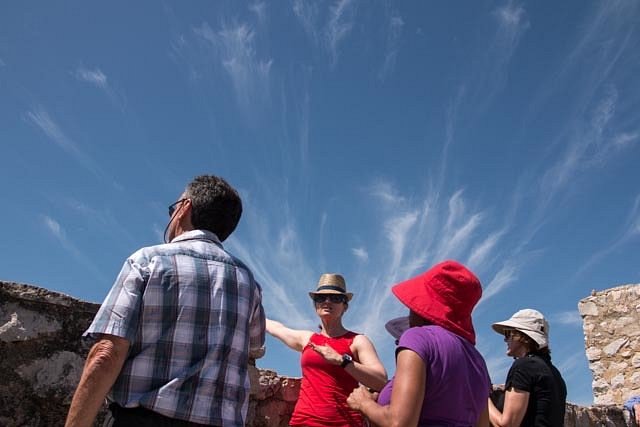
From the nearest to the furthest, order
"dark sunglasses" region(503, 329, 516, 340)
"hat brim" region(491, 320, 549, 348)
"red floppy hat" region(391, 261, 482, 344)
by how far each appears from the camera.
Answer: "red floppy hat" region(391, 261, 482, 344)
"hat brim" region(491, 320, 549, 348)
"dark sunglasses" region(503, 329, 516, 340)

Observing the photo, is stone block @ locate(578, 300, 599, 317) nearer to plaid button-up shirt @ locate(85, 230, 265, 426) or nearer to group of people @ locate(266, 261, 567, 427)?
group of people @ locate(266, 261, 567, 427)

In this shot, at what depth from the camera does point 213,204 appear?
7.05 feet

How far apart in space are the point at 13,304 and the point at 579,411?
476 cm

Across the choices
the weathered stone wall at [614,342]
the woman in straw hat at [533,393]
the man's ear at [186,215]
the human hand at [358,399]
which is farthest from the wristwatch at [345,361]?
the weathered stone wall at [614,342]

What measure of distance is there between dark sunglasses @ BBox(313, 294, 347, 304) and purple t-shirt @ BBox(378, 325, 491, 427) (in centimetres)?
159

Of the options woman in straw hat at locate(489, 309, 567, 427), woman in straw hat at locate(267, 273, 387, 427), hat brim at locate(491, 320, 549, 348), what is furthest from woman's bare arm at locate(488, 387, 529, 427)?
woman in straw hat at locate(267, 273, 387, 427)

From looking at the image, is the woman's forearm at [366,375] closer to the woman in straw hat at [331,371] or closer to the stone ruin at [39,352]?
the woman in straw hat at [331,371]

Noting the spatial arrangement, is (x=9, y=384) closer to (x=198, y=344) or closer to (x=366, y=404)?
(x=198, y=344)

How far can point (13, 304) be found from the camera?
94.1 inches

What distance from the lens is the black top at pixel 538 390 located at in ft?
9.75

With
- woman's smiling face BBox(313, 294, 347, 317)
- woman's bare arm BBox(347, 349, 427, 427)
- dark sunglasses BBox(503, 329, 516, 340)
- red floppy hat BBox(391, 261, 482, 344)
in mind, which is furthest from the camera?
woman's smiling face BBox(313, 294, 347, 317)

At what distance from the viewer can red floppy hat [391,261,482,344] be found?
213 centimetres

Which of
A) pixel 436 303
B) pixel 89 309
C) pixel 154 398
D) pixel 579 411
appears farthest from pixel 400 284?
pixel 579 411

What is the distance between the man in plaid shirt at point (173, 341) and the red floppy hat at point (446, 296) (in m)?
0.63
